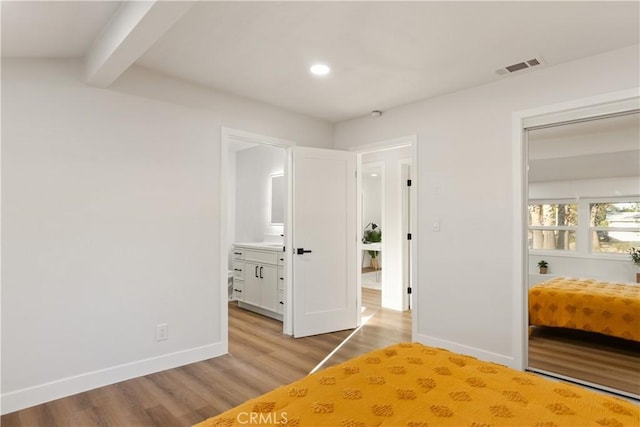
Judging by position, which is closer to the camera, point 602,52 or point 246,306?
point 602,52

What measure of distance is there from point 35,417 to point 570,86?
4265 millimetres

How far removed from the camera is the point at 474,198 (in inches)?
127

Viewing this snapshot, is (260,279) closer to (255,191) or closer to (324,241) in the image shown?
(324,241)

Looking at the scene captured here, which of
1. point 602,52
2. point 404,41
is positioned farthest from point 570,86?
point 404,41

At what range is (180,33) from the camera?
91.7 inches

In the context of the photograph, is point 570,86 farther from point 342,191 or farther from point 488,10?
point 342,191

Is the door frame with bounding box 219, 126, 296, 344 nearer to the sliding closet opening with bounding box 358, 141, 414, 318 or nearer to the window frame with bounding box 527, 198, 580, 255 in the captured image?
the sliding closet opening with bounding box 358, 141, 414, 318

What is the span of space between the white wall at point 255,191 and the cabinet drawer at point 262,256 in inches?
28.6

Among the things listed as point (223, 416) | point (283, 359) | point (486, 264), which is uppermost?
point (486, 264)

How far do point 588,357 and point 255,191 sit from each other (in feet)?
15.3

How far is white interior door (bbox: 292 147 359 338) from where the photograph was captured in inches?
154

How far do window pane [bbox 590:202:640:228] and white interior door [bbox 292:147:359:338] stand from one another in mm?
2282

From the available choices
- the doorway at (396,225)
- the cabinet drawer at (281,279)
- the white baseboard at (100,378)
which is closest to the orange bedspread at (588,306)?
the doorway at (396,225)

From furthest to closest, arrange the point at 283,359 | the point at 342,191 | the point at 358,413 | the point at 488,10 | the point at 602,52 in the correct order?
the point at 342,191 → the point at 283,359 → the point at 602,52 → the point at 488,10 → the point at 358,413
